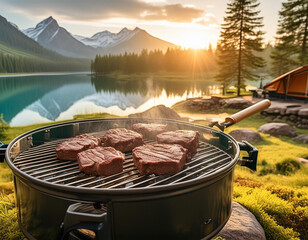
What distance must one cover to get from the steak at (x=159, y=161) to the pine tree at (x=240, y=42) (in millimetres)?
29861

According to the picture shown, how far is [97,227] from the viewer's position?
1804 millimetres

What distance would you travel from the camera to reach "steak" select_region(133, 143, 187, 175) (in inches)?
103

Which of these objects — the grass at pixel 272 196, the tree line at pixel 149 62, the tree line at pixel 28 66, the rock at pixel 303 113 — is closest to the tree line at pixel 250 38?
the rock at pixel 303 113

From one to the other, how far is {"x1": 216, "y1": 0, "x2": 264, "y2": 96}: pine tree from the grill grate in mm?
29560

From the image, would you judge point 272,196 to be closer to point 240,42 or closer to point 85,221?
point 85,221

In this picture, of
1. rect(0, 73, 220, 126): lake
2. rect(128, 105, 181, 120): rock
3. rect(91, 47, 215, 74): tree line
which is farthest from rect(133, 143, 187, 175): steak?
rect(91, 47, 215, 74): tree line

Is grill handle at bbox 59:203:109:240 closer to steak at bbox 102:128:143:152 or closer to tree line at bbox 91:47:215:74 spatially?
steak at bbox 102:128:143:152

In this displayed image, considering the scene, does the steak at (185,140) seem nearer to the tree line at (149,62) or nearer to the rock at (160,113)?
the rock at (160,113)

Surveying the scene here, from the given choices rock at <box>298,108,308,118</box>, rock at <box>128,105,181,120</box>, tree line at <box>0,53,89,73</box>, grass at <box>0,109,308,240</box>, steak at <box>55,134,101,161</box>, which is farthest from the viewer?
tree line at <box>0,53,89,73</box>

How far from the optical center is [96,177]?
2.65 metres

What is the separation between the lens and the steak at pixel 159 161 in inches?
103

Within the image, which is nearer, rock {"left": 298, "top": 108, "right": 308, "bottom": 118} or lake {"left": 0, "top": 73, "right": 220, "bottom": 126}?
rock {"left": 298, "top": 108, "right": 308, "bottom": 118}

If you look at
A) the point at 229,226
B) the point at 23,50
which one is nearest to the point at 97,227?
the point at 229,226

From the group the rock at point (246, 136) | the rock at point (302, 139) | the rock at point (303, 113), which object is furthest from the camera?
the rock at point (303, 113)
